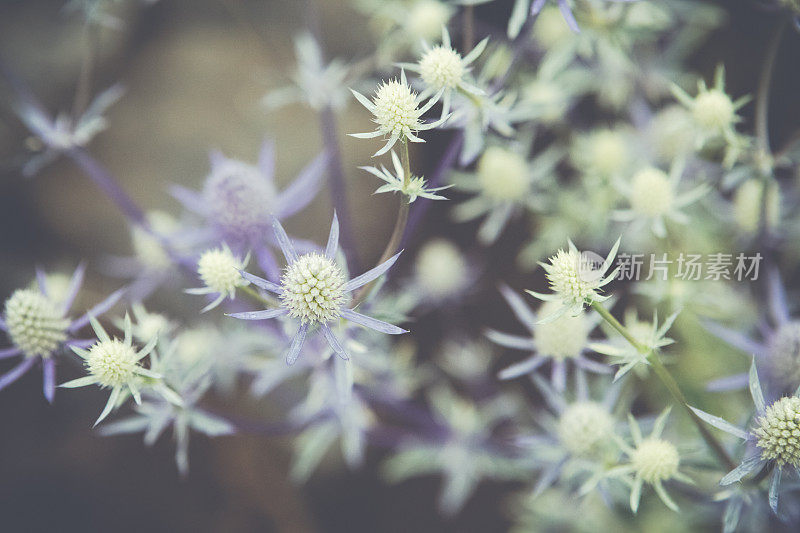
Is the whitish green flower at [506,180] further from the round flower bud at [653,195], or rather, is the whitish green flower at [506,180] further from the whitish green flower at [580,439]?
the whitish green flower at [580,439]

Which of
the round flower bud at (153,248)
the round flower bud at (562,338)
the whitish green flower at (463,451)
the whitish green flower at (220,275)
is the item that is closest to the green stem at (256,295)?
the whitish green flower at (220,275)

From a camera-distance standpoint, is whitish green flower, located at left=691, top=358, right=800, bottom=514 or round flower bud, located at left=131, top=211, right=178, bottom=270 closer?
whitish green flower, located at left=691, top=358, right=800, bottom=514

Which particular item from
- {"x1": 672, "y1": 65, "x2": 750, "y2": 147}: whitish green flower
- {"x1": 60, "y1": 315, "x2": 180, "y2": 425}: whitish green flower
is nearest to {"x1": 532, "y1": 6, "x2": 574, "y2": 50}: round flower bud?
{"x1": 672, "y1": 65, "x2": 750, "y2": 147}: whitish green flower

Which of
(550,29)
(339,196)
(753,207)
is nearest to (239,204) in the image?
(339,196)

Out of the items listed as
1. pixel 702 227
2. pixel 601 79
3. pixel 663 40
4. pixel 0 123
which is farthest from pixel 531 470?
pixel 0 123

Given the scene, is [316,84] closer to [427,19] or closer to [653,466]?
[427,19]

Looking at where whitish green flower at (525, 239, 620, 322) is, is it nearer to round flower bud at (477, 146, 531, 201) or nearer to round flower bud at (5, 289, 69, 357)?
round flower bud at (477, 146, 531, 201)

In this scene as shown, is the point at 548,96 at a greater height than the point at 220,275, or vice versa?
the point at 548,96
